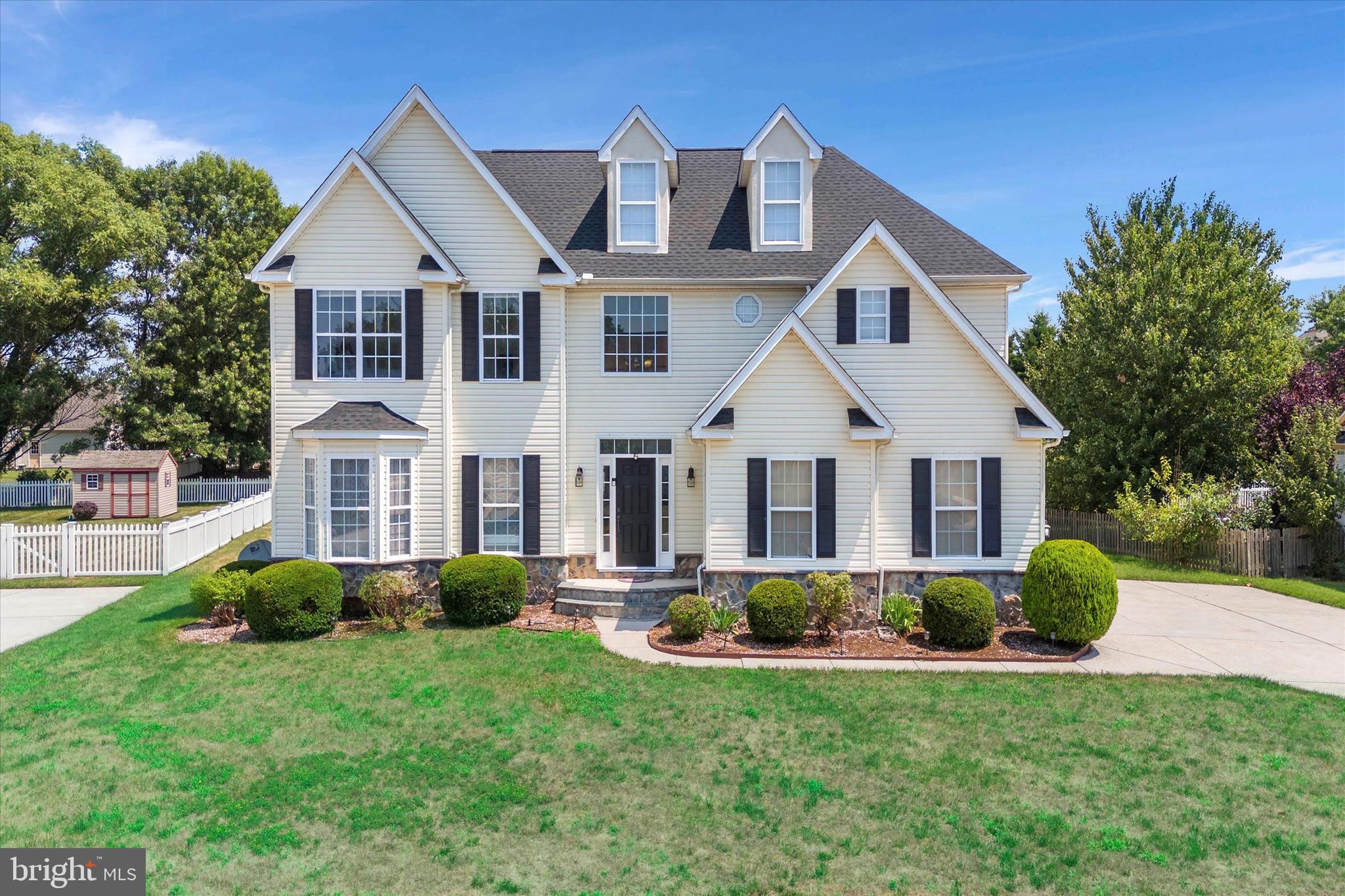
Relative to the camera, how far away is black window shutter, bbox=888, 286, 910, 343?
1355cm

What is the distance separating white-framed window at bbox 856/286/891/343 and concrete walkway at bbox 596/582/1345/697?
238 inches

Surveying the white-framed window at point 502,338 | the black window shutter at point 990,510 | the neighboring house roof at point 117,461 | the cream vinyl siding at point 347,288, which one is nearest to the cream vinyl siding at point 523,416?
the white-framed window at point 502,338

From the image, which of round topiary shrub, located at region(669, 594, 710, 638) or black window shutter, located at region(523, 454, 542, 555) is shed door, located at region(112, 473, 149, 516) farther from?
round topiary shrub, located at region(669, 594, 710, 638)

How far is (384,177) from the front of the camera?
47.8ft

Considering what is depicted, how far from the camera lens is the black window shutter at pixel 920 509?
523 inches

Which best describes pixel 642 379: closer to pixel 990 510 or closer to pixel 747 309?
pixel 747 309

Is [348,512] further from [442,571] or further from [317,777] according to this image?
[317,777]

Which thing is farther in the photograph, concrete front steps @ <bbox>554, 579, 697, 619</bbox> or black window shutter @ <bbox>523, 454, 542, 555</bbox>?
black window shutter @ <bbox>523, 454, 542, 555</bbox>

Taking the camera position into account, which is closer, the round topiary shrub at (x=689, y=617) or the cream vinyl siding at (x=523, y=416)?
the round topiary shrub at (x=689, y=617)

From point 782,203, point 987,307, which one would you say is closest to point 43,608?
point 782,203

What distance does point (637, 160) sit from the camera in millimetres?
15359

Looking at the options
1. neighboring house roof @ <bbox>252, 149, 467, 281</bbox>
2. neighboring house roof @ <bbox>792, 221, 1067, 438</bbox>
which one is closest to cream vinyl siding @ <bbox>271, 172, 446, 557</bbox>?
neighboring house roof @ <bbox>252, 149, 467, 281</bbox>

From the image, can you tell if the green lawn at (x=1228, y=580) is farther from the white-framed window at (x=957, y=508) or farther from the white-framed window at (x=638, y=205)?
the white-framed window at (x=638, y=205)

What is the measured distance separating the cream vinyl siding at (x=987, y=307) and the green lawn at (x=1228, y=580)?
806 centimetres
